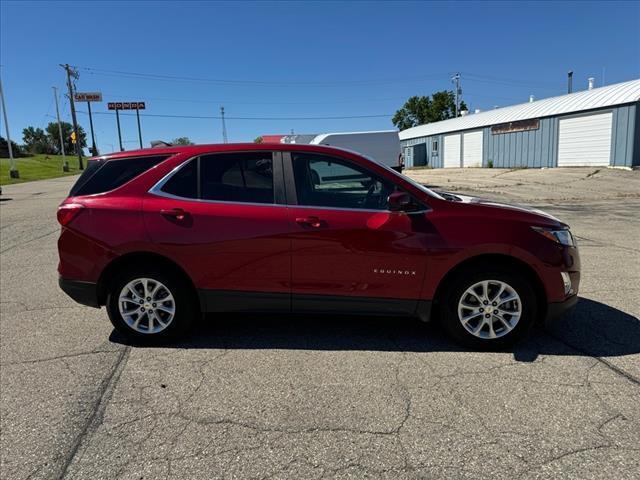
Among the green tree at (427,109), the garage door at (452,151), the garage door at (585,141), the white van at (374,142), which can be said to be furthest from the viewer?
the green tree at (427,109)

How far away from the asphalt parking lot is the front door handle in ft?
3.59

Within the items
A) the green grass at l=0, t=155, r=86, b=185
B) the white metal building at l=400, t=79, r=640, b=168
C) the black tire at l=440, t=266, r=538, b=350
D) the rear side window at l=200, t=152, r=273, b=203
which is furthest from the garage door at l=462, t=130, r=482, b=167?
the green grass at l=0, t=155, r=86, b=185

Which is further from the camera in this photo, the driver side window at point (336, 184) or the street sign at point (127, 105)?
the street sign at point (127, 105)

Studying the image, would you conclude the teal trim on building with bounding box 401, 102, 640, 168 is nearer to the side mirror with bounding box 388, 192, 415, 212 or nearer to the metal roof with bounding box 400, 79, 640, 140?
the metal roof with bounding box 400, 79, 640, 140

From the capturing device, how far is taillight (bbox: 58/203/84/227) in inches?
160

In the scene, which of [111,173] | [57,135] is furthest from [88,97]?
[111,173]

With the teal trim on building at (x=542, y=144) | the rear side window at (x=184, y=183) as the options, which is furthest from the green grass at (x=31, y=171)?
the rear side window at (x=184, y=183)

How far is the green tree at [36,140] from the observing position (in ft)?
372

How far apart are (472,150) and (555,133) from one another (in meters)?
9.43

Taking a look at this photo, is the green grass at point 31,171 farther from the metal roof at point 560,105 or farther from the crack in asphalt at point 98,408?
the crack in asphalt at point 98,408

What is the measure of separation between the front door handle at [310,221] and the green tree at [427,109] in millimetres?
72755

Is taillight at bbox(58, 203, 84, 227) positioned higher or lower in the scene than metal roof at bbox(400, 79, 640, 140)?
lower

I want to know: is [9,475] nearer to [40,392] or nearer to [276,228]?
[40,392]

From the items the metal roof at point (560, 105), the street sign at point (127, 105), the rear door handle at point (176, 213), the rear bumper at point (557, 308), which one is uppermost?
the street sign at point (127, 105)
